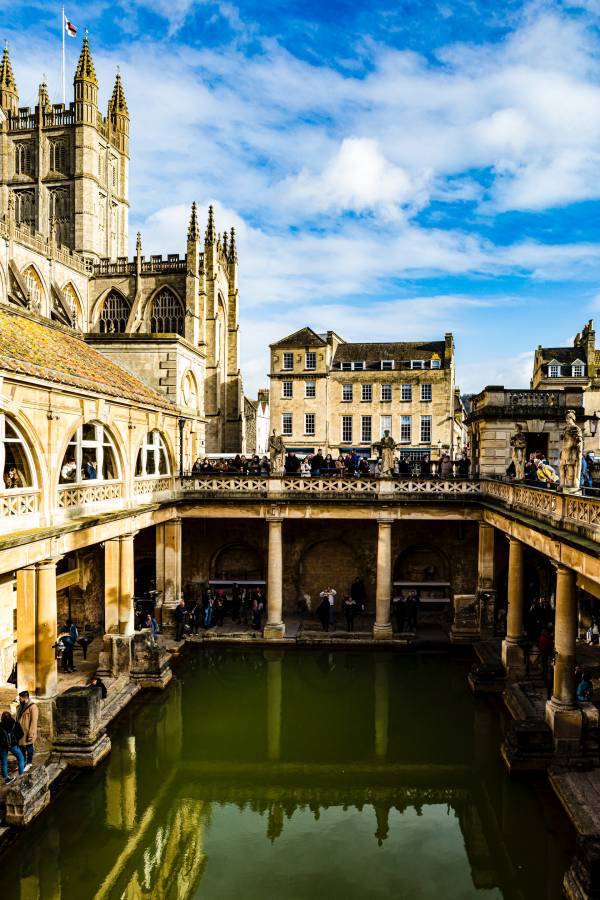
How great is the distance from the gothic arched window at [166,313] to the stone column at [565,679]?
44215 millimetres

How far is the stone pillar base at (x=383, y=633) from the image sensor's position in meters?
25.4

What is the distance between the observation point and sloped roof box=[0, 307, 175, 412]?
14.9 metres

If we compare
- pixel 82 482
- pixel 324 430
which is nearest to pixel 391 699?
pixel 82 482

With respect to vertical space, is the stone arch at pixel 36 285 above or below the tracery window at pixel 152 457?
above

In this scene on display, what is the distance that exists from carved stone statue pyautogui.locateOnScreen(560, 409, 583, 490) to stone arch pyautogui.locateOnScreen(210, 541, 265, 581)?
17.8m

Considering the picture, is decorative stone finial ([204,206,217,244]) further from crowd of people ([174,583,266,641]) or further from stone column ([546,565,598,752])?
stone column ([546,565,598,752])

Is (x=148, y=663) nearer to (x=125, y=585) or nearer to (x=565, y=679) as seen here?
(x=125, y=585)

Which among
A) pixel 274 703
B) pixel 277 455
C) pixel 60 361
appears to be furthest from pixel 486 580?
pixel 60 361

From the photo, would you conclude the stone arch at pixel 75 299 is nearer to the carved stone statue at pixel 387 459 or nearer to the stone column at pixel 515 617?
the carved stone statue at pixel 387 459

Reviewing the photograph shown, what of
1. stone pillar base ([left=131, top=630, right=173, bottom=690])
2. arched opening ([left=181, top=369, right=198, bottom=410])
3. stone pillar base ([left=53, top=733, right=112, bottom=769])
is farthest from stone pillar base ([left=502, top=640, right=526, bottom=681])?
arched opening ([left=181, top=369, right=198, bottom=410])

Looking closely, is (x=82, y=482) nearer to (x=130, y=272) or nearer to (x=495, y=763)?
(x=495, y=763)

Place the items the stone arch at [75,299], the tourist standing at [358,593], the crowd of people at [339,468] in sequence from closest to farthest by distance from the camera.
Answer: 1. the crowd of people at [339,468]
2. the tourist standing at [358,593]
3. the stone arch at [75,299]

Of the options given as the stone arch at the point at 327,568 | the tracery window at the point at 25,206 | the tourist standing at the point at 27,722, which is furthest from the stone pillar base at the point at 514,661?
the tracery window at the point at 25,206

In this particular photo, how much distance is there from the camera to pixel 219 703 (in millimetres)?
20234
